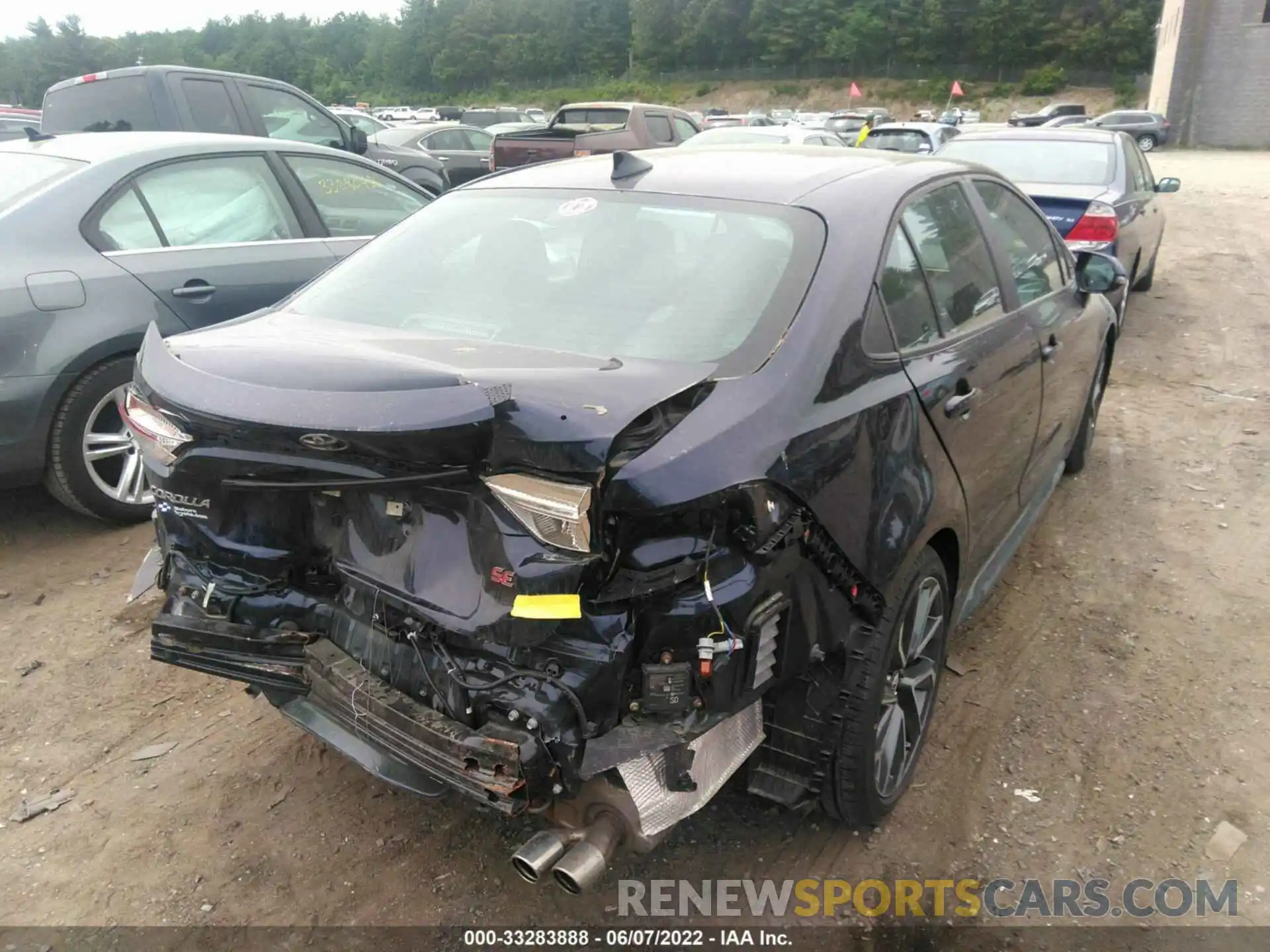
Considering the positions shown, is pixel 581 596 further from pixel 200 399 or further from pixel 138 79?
pixel 138 79

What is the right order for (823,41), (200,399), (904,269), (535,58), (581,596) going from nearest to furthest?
(581,596), (200,399), (904,269), (823,41), (535,58)

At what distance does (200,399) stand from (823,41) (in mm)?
85495

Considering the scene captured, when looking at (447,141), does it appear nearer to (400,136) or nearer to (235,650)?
(400,136)

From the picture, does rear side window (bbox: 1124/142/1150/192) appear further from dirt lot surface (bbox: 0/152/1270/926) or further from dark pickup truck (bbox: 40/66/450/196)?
dark pickup truck (bbox: 40/66/450/196)

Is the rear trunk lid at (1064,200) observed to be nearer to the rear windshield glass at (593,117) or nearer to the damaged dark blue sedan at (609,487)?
the damaged dark blue sedan at (609,487)

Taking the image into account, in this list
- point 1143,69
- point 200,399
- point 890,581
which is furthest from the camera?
point 1143,69

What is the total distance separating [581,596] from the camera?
191cm

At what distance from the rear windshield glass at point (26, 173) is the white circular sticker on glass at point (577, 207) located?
2861 mm

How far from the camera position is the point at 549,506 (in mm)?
1890

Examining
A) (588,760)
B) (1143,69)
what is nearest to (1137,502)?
(588,760)

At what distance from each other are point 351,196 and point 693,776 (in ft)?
15.2

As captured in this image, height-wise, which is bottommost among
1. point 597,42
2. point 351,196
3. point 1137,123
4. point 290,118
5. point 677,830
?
point 1137,123

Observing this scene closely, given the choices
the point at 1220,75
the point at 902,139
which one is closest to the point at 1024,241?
the point at 902,139

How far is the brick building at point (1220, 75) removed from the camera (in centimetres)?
3784
